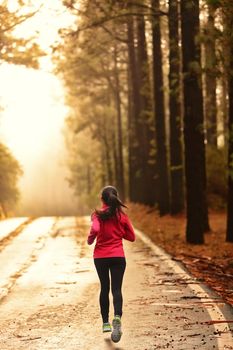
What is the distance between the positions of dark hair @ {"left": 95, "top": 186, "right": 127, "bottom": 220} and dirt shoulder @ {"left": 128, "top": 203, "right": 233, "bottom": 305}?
8.63 ft

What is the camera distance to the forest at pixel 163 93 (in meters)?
17.9

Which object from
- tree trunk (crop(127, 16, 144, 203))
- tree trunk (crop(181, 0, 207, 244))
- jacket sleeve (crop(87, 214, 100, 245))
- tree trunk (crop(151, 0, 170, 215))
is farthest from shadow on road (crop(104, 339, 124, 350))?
tree trunk (crop(127, 16, 144, 203))

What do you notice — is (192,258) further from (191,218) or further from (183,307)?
(183,307)

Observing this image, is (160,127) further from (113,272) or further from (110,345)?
(110,345)

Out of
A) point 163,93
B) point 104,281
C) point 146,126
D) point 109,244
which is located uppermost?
point 163,93

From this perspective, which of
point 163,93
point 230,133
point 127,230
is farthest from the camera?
point 163,93

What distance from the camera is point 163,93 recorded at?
2908 cm

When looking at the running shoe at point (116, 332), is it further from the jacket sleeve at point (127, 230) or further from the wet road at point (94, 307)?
the jacket sleeve at point (127, 230)

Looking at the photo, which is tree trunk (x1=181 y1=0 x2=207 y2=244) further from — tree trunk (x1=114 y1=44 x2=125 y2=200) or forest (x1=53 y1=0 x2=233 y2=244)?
tree trunk (x1=114 y1=44 x2=125 y2=200)

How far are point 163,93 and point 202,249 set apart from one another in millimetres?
12796

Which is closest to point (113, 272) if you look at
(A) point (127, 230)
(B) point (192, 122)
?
(A) point (127, 230)

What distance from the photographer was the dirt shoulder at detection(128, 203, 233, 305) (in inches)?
486

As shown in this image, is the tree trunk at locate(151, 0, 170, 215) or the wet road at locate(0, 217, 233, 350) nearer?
the wet road at locate(0, 217, 233, 350)

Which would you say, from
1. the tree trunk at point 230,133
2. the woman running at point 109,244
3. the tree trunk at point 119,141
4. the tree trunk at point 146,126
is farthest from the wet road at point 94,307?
the tree trunk at point 119,141
